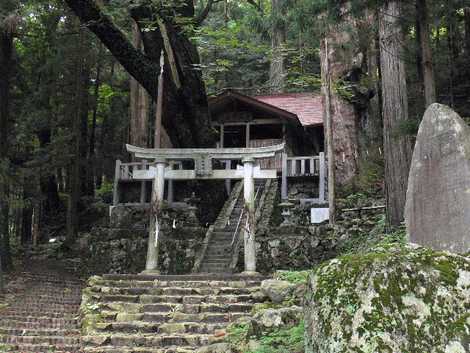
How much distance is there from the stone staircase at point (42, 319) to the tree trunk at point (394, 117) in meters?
5.86

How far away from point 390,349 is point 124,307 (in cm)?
733

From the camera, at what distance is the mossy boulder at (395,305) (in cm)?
264

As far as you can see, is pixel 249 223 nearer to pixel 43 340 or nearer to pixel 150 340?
pixel 150 340

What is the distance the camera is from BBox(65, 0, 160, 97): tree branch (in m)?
13.7

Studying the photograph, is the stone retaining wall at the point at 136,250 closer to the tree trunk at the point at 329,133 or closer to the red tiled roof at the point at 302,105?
the tree trunk at the point at 329,133

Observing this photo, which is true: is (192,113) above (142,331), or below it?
above

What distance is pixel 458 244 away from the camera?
5000 mm

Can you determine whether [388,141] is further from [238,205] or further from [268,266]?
[238,205]

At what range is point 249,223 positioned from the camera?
1189cm

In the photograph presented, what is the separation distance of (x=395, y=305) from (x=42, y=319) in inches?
335

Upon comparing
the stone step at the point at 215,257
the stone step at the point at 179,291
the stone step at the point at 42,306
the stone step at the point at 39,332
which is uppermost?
the stone step at the point at 215,257

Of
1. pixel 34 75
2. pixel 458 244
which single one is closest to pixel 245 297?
pixel 458 244

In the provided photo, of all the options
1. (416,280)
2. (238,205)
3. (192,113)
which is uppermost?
(192,113)

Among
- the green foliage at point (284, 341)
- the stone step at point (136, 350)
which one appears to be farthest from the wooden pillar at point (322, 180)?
the green foliage at point (284, 341)
